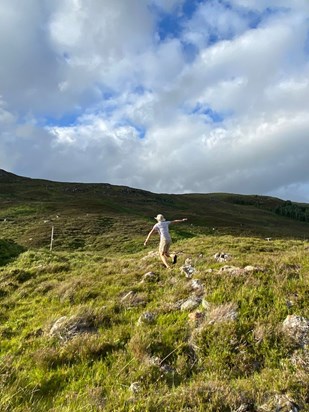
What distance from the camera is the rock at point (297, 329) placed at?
632 cm

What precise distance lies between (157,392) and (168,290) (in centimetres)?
461

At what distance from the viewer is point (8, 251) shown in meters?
24.3

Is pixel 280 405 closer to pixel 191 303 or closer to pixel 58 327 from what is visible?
pixel 191 303

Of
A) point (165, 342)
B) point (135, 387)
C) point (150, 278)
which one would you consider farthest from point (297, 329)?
point (150, 278)

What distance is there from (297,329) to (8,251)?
2148 cm

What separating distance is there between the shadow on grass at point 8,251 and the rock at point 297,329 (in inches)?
734

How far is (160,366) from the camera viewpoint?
6055mm

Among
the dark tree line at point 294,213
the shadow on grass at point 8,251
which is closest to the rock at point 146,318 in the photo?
the shadow on grass at point 8,251

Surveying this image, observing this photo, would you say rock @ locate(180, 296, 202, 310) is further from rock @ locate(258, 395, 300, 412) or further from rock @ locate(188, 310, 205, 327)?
rock @ locate(258, 395, 300, 412)

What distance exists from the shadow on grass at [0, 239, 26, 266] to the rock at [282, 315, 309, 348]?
18.6 metres

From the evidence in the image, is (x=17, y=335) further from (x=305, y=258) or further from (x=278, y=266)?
(x=305, y=258)

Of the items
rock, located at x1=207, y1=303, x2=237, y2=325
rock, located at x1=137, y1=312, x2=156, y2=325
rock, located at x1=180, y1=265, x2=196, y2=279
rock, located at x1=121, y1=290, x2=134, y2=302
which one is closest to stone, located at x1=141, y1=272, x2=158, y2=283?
rock, located at x1=180, y1=265, x2=196, y2=279

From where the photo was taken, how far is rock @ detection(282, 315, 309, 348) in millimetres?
6316

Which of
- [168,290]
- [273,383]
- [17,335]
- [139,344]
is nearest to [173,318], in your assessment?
[139,344]
